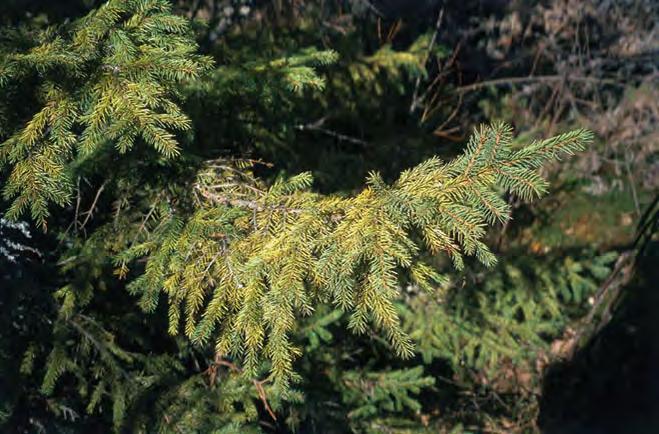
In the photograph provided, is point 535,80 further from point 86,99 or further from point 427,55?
point 86,99

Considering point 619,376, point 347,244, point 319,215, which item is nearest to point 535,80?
point 619,376

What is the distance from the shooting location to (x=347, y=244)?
8.50 ft

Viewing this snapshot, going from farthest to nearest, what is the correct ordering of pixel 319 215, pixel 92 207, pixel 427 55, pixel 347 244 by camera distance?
pixel 427 55, pixel 92 207, pixel 319 215, pixel 347 244

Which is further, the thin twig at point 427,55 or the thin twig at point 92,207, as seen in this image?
the thin twig at point 427,55

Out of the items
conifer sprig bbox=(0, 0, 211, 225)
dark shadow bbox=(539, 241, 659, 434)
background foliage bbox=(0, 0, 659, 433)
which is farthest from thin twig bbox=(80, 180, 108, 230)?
dark shadow bbox=(539, 241, 659, 434)

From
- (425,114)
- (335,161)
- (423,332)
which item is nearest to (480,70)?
(425,114)

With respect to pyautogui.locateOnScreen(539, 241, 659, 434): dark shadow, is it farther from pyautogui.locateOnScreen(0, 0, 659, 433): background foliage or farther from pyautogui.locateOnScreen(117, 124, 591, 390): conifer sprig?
pyautogui.locateOnScreen(117, 124, 591, 390): conifer sprig

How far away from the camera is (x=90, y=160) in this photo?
3420 mm

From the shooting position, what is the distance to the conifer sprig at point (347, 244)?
8.47 ft

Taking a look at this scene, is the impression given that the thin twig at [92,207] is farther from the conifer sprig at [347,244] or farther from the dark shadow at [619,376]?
the dark shadow at [619,376]

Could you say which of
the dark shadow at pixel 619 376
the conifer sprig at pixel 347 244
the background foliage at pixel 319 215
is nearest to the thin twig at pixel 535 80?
the background foliage at pixel 319 215

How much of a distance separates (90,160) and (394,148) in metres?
2.73

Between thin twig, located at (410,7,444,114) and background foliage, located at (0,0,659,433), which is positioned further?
thin twig, located at (410,7,444,114)

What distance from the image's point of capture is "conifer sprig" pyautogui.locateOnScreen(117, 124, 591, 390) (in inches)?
102
